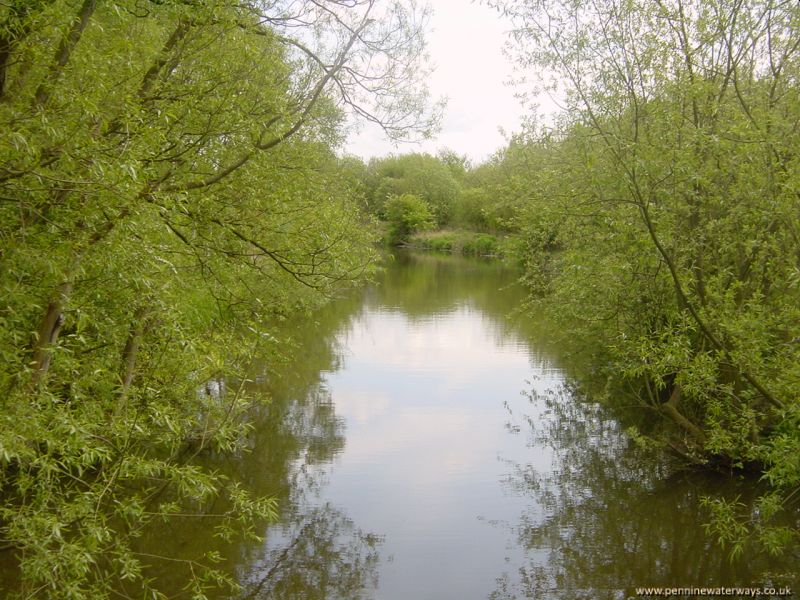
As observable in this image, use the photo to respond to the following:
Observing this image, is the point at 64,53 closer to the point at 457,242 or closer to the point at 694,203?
the point at 694,203

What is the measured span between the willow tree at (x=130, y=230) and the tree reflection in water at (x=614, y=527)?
3907 mm

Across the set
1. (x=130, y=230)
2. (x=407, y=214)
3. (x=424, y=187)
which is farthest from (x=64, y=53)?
(x=424, y=187)

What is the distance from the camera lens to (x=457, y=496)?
10.6 meters

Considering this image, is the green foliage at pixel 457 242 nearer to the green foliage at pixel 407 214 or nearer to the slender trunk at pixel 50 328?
the green foliage at pixel 407 214

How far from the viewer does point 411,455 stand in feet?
40.0

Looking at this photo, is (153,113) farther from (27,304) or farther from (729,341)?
(729,341)

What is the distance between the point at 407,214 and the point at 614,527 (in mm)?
58428

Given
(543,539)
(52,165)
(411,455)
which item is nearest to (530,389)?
(411,455)

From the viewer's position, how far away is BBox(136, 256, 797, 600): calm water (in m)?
8.28

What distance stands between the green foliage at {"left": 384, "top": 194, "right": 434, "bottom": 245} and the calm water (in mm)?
48269

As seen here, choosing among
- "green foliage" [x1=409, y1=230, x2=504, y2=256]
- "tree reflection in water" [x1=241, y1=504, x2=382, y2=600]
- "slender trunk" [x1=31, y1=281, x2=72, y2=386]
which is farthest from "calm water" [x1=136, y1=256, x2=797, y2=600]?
"green foliage" [x1=409, y1=230, x2=504, y2=256]

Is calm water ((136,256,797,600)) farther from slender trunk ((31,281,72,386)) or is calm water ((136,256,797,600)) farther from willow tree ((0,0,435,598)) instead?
slender trunk ((31,281,72,386))

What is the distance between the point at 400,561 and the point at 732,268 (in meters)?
5.72

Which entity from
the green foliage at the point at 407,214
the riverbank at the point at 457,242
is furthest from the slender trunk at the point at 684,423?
the green foliage at the point at 407,214
